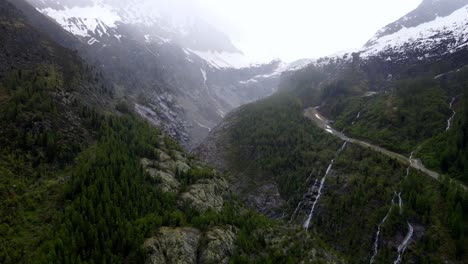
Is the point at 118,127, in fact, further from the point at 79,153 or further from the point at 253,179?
the point at 253,179

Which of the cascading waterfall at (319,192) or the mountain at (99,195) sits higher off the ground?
the mountain at (99,195)

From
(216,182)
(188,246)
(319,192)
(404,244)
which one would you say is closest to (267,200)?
(319,192)

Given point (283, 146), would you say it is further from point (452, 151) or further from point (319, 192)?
point (452, 151)

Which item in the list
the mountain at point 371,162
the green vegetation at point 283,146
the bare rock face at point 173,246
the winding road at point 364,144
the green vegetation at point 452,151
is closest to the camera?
the bare rock face at point 173,246

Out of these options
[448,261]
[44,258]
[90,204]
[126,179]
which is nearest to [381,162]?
[448,261]

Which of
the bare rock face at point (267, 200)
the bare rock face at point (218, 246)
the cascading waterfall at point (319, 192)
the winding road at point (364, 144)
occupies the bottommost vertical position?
the bare rock face at point (267, 200)

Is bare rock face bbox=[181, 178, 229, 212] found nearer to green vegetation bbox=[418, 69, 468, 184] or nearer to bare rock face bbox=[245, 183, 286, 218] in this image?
bare rock face bbox=[245, 183, 286, 218]

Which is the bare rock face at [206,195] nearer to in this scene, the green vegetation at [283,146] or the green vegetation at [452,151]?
the green vegetation at [283,146]

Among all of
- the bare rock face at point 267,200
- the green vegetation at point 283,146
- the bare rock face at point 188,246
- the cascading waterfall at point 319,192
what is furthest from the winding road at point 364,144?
the bare rock face at point 188,246

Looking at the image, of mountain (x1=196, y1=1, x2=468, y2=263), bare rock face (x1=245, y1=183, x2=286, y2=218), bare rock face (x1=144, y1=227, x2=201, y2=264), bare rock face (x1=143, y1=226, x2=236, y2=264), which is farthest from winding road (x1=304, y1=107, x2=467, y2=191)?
bare rock face (x1=144, y1=227, x2=201, y2=264)
